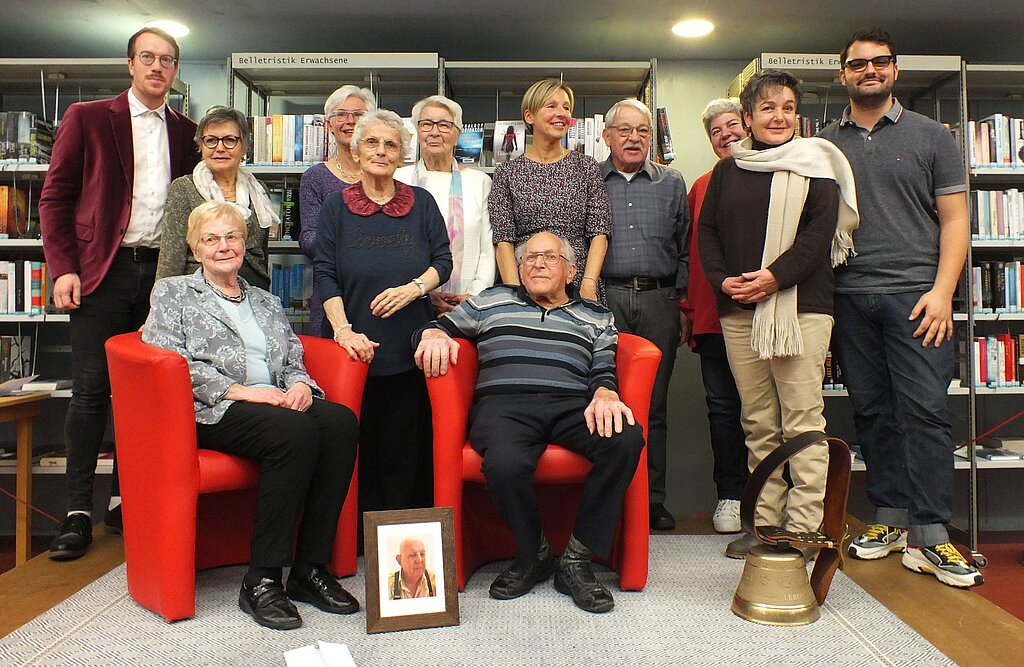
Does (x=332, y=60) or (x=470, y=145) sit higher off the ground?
(x=332, y=60)

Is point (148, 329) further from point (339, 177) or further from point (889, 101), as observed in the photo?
point (889, 101)

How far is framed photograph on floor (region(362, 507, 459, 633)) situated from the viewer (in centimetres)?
200

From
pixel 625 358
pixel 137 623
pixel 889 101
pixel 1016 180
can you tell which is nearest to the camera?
pixel 137 623

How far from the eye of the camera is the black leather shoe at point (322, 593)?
6.92 feet

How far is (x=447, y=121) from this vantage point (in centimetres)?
291

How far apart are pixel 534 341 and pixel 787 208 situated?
2.98 feet

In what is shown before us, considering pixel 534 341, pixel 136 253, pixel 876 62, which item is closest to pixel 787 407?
pixel 534 341

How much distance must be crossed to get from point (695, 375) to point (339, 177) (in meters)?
2.32

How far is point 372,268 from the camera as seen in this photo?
101 inches

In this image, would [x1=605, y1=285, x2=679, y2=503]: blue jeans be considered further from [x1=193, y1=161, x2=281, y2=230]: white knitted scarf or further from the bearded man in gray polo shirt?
[x1=193, y1=161, x2=281, y2=230]: white knitted scarf

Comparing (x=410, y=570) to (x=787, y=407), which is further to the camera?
(x=787, y=407)

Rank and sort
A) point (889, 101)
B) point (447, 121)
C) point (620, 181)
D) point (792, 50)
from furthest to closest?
point (792, 50), point (620, 181), point (447, 121), point (889, 101)

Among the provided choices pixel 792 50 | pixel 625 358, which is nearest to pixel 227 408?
pixel 625 358

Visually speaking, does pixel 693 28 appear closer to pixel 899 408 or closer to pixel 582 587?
pixel 899 408
